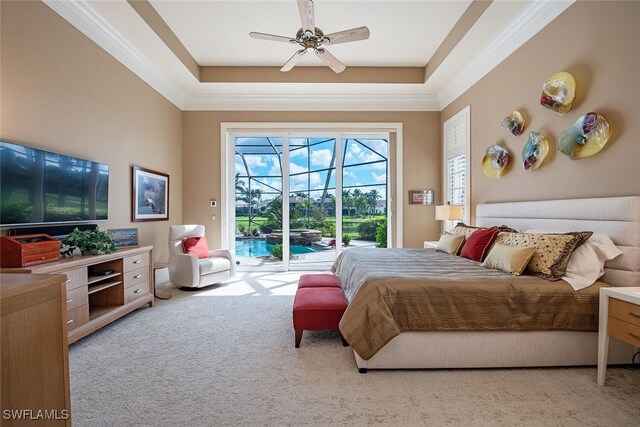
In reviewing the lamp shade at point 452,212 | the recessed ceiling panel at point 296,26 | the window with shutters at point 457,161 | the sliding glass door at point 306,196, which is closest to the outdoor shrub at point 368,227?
the sliding glass door at point 306,196

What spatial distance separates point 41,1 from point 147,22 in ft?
3.13

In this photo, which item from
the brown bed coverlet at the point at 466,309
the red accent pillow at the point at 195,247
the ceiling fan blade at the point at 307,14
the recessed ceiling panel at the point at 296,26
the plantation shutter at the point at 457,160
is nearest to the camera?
the brown bed coverlet at the point at 466,309

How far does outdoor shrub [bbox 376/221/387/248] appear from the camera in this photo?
5.81 metres

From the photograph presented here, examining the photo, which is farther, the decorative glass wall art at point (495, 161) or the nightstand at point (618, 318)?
the decorative glass wall art at point (495, 161)

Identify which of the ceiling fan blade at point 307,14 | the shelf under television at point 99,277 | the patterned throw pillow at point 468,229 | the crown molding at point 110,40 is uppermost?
the crown molding at point 110,40

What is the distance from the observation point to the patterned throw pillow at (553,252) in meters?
2.28

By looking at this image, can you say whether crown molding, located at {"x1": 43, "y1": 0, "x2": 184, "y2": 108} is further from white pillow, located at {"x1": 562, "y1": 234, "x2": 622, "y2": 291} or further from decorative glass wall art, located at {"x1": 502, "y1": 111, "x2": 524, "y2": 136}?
white pillow, located at {"x1": 562, "y1": 234, "x2": 622, "y2": 291}

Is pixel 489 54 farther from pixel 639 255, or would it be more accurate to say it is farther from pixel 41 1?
pixel 41 1

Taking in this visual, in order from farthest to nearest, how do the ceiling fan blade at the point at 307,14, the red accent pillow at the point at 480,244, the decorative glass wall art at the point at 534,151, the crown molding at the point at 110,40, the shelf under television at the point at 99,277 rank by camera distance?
the red accent pillow at the point at 480,244 → the decorative glass wall art at the point at 534,151 → the crown molding at the point at 110,40 → the shelf under television at the point at 99,277 → the ceiling fan blade at the point at 307,14

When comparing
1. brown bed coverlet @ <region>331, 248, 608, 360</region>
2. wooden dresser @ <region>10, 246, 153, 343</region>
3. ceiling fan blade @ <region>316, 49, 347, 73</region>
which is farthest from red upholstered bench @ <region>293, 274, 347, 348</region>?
ceiling fan blade @ <region>316, 49, 347, 73</region>

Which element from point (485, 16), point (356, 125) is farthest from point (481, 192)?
point (356, 125)

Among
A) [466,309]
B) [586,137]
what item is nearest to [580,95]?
[586,137]

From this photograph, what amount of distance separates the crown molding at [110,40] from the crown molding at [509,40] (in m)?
4.47

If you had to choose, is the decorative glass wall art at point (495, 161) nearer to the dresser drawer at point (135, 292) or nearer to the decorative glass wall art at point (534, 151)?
→ the decorative glass wall art at point (534, 151)
